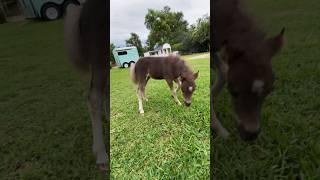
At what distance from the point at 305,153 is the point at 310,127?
20 centimetres

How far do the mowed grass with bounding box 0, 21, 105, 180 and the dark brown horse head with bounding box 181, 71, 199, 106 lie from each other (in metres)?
0.42

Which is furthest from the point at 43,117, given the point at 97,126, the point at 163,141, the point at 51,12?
the point at 163,141

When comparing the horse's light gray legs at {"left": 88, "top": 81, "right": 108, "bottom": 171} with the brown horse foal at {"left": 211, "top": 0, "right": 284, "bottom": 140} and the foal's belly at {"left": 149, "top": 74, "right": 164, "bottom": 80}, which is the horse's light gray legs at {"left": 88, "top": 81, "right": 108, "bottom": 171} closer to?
the foal's belly at {"left": 149, "top": 74, "right": 164, "bottom": 80}

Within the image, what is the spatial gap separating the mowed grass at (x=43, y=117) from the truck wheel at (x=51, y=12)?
4 centimetres

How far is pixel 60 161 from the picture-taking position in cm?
136

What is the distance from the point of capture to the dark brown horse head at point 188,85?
998 millimetres

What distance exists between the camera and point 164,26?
959 mm

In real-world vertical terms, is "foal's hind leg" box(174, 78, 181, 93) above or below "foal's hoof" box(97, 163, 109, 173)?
above

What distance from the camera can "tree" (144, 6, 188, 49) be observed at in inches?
36.7

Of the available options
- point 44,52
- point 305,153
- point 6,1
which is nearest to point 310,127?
point 305,153

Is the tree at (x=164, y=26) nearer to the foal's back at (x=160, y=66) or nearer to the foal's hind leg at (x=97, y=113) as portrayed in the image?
the foal's back at (x=160, y=66)

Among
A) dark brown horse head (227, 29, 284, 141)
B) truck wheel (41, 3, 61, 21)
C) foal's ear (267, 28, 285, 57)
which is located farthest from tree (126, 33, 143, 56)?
truck wheel (41, 3, 61, 21)

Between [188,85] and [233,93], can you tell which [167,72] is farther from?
[233,93]

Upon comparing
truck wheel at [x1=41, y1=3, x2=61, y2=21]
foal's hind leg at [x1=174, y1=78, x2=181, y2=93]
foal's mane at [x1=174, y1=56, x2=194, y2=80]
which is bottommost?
foal's hind leg at [x1=174, y1=78, x2=181, y2=93]
